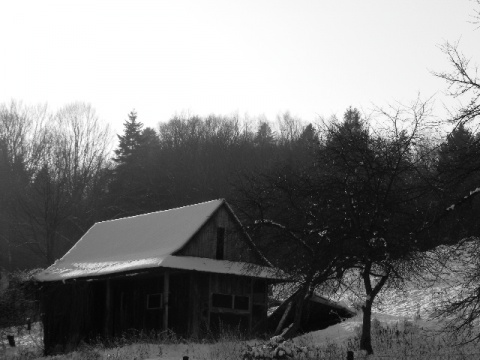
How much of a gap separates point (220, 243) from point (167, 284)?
12.5 ft

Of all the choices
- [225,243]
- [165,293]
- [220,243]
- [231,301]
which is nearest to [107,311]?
[165,293]

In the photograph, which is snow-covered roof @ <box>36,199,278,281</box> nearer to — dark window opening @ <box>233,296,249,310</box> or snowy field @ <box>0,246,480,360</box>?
dark window opening @ <box>233,296,249,310</box>

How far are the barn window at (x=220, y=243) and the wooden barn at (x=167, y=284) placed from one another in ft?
0.14

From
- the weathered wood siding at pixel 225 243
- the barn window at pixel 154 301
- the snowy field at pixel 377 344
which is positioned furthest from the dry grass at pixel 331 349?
the weathered wood siding at pixel 225 243

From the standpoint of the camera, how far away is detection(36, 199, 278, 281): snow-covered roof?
89.4 ft

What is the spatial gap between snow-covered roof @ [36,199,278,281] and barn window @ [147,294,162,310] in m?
1.74

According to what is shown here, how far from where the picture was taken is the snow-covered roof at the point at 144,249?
27.2m

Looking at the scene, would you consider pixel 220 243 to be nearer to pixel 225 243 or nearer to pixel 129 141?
pixel 225 243

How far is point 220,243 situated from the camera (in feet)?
96.5

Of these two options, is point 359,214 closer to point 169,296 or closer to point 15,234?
point 169,296

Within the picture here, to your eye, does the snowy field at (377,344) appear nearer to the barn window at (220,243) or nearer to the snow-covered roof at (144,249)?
the snow-covered roof at (144,249)

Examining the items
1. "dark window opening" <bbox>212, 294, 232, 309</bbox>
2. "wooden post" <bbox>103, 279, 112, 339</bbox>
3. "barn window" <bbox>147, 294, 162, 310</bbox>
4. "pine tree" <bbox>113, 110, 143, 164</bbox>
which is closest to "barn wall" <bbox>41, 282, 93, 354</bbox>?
"wooden post" <bbox>103, 279, 112, 339</bbox>

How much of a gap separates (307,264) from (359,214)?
2.33 m

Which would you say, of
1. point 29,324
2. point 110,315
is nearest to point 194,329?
point 110,315
